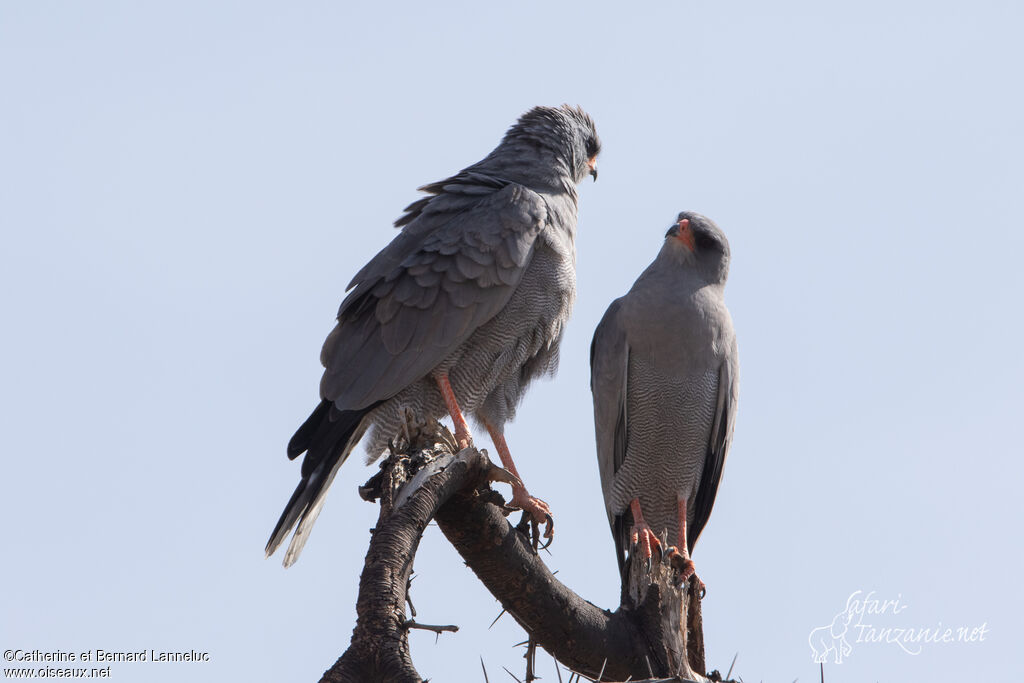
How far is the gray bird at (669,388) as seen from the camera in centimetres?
627

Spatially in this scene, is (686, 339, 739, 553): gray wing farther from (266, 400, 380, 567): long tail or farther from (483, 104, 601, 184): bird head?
(266, 400, 380, 567): long tail

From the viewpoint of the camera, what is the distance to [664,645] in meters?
4.51

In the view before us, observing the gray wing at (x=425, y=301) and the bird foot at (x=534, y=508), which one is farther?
the gray wing at (x=425, y=301)

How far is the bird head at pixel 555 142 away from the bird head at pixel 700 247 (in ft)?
3.34

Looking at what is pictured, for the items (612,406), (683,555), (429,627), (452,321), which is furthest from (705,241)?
(429,627)

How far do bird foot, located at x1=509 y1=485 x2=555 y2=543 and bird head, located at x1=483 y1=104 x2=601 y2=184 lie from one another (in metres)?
2.43

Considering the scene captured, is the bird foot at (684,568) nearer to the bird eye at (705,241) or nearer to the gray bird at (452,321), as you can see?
the gray bird at (452,321)

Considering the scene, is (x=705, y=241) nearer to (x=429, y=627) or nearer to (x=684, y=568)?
(x=684, y=568)

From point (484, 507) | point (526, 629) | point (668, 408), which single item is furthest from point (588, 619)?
point (668, 408)

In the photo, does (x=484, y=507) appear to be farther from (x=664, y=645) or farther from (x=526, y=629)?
(x=664, y=645)

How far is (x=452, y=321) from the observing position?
6062mm

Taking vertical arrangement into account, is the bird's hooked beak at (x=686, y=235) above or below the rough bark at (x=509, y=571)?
above

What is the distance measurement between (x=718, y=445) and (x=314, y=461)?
96.5 inches

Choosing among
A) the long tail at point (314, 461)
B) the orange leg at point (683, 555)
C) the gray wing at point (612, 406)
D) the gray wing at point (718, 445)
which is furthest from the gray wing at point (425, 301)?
the orange leg at point (683, 555)
